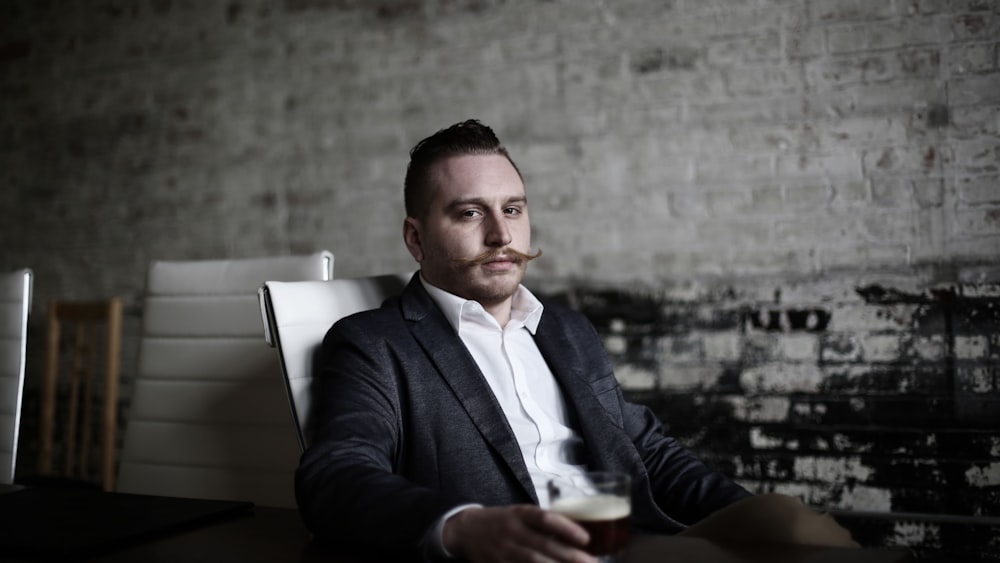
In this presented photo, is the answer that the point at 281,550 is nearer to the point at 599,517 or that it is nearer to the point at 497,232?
the point at 599,517

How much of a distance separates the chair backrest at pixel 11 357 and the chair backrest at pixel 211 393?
0.83 feet

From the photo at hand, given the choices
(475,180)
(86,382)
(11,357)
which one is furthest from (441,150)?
(86,382)

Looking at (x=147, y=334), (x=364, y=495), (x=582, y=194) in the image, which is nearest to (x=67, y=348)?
(x=147, y=334)

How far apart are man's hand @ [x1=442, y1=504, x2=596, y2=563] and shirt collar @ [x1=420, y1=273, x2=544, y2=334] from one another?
2.17ft

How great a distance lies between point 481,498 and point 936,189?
162 cm

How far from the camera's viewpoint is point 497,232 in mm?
1624

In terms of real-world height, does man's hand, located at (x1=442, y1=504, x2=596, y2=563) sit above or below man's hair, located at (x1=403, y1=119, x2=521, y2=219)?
below

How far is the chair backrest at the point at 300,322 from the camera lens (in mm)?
1486

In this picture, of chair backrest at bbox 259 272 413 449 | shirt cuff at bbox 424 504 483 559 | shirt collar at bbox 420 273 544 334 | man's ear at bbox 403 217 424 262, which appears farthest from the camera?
man's ear at bbox 403 217 424 262

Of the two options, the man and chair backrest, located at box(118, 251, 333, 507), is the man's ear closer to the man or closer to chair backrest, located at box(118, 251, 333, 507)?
the man

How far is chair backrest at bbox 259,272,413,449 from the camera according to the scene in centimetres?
149

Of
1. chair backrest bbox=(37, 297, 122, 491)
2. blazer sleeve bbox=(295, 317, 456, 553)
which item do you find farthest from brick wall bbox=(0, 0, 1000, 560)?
blazer sleeve bbox=(295, 317, 456, 553)

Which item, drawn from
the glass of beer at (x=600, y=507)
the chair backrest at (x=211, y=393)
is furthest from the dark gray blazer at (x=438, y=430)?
the chair backrest at (x=211, y=393)

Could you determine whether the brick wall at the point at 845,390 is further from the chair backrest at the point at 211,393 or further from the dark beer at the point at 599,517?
the dark beer at the point at 599,517
